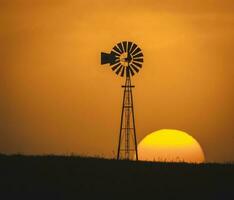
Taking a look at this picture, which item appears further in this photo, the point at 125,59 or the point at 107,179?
the point at 125,59

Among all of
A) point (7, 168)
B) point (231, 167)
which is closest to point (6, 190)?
point (7, 168)

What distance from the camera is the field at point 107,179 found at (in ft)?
44.9

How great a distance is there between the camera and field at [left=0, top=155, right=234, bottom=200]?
13680mm

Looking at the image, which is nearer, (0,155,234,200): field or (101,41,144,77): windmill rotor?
(0,155,234,200): field

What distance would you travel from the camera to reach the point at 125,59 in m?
31.9

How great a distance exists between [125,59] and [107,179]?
17.3 metres

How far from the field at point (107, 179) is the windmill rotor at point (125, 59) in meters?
14.0

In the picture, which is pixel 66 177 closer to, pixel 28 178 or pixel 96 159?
pixel 28 178

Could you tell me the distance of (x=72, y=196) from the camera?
1345 cm

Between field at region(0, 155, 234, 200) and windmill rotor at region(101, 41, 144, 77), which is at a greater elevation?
windmill rotor at region(101, 41, 144, 77)

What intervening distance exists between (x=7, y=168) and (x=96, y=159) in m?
2.79

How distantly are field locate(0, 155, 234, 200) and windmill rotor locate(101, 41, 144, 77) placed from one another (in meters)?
14.0

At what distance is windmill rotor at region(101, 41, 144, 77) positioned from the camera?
31.8m

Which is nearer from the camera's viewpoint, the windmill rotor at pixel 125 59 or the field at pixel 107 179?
the field at pixel 107 179
